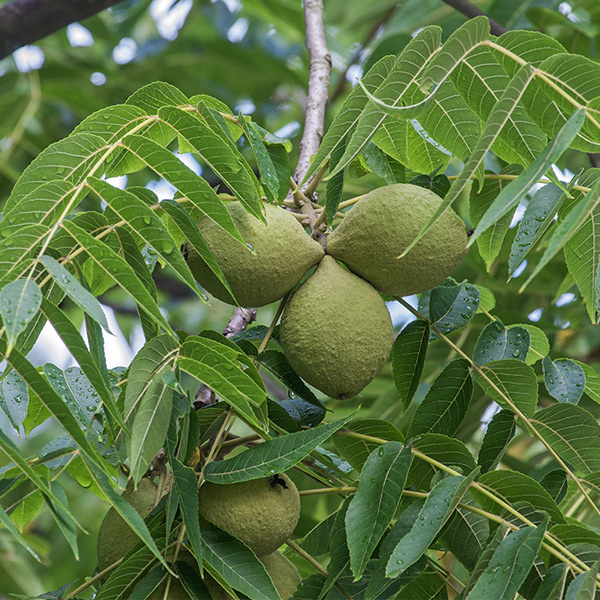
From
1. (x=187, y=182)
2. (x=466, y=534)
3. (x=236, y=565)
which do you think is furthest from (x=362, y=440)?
(x=187, y=182)

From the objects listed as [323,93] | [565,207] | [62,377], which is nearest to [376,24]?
[323,93]

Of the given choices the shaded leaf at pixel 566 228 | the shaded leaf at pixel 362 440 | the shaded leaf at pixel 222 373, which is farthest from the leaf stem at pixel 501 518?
the shaded leaf at pixel 566 228

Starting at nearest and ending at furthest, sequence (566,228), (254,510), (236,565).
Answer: (566,228)
(236,565)
(254,510)

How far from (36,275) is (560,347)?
241 centimetres

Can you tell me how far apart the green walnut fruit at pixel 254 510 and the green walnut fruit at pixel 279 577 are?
Answer: 0.24 feet

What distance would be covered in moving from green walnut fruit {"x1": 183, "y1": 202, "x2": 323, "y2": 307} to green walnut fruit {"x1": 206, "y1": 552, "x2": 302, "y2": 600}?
514mm

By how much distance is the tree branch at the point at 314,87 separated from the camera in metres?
2.10

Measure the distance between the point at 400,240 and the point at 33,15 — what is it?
1559mm

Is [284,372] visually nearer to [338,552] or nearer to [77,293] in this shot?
[338,552]

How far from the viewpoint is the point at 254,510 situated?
53.9 inches

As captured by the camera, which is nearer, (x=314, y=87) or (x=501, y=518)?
(x=501, y=518)

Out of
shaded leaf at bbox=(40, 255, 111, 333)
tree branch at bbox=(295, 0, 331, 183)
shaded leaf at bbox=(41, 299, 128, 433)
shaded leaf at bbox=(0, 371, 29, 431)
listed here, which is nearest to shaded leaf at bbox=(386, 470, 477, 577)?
shaded leaf at bbox=(41, 299, 128, 433)

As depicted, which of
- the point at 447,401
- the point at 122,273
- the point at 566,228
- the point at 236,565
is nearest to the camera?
the point at 566,228

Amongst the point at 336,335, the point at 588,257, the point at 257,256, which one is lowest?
the point at 336,335
